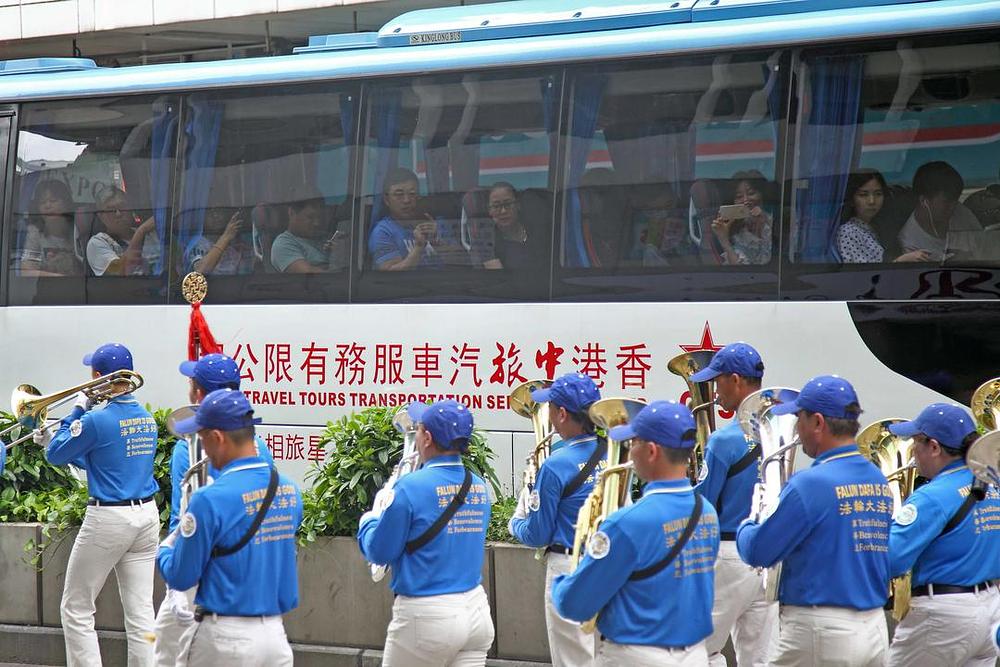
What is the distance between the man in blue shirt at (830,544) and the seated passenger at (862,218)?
3906 mm

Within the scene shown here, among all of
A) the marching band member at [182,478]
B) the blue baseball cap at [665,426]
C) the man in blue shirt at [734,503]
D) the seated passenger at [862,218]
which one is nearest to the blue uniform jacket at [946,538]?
the man in blue shirt at [734,503]

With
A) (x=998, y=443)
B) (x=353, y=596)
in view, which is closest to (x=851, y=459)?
(x=998, y=443)

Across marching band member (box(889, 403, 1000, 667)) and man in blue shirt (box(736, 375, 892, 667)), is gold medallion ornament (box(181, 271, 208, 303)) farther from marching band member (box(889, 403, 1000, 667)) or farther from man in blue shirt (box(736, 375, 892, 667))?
marching band member (box(889, 403, 1000, 667))

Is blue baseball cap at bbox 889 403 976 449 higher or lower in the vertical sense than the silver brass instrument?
higher

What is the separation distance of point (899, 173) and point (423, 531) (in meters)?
4.98

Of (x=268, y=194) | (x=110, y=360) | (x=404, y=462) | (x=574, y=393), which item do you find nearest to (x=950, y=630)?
(x=574, y=393)

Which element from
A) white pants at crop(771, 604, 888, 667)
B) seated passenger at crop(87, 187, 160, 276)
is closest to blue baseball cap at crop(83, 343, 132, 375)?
seated passenger at crop(87, 187, 160, 276)

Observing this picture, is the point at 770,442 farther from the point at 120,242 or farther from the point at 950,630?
the point at 120,242

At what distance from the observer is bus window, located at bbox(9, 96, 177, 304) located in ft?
39.4

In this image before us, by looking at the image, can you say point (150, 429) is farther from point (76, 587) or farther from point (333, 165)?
point (333, 165)

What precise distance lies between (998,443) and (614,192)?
17.4 feet

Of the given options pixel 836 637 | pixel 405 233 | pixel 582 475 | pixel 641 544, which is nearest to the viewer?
pixel 641 544

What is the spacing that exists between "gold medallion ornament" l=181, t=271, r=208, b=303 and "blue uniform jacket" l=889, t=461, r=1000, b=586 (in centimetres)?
695

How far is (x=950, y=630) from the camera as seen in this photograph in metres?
6.00
